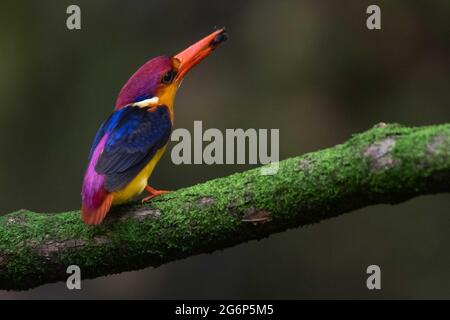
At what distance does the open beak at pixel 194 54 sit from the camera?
341 centimetres

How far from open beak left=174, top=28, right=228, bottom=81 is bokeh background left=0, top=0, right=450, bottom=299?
6.82 feet

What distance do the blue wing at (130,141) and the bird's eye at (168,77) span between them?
144 mm

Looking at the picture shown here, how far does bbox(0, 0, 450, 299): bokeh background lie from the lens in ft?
17.8

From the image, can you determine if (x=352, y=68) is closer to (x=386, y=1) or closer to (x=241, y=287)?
(x=386, y=1)

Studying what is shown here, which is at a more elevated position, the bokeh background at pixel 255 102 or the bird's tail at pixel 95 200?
the bokeh background at pixel 255 102

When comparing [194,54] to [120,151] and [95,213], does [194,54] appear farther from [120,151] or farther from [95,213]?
[95,213]

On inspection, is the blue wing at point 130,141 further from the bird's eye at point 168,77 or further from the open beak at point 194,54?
the open beak at point 194,54

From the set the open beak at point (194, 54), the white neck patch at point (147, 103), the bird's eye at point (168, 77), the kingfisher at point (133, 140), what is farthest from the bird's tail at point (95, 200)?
the open beak at point (194, 54)

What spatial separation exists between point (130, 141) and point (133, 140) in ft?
0.05

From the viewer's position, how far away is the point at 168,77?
329 centimetres

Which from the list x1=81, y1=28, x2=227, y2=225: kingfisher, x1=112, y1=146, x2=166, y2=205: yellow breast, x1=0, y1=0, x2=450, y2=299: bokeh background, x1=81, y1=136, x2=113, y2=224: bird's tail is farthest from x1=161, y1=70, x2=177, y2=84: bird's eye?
x1=0, y1=0, x2=450, y2=299: bokeh background

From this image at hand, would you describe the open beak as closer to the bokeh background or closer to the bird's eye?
the bird's eye

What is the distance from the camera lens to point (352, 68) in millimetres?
5660

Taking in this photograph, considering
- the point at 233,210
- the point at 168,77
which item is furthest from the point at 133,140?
the point at 233,210
